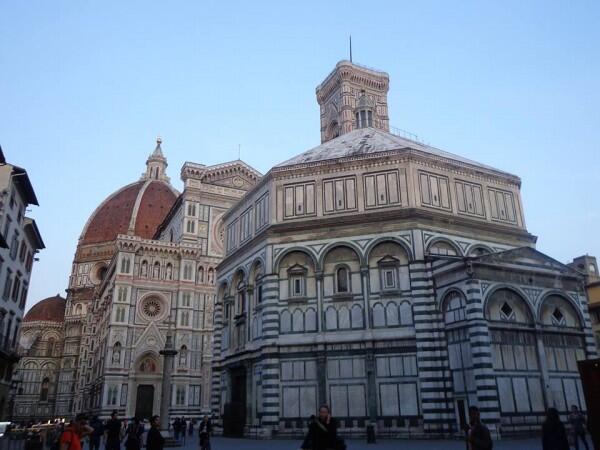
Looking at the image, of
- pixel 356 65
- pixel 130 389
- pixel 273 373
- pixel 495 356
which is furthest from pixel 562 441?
pixel 356 65

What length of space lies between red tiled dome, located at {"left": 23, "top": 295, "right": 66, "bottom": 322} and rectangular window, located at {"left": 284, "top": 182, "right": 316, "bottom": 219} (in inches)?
2738

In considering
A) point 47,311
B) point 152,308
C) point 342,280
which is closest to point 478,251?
point 342,280

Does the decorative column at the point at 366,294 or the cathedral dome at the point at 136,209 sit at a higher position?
the cathedral dome at the point at 136,209

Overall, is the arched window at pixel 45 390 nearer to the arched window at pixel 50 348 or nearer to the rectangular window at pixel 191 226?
the arched window at pixel 50 348

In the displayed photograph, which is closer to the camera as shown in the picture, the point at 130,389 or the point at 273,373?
the point at 273,373

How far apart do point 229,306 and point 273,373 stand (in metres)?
7.18

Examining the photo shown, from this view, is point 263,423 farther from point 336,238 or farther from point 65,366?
point 65,366

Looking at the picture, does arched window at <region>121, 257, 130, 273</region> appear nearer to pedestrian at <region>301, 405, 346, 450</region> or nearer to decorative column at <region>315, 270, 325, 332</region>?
decorative column at <region>315, 270, 325, 332</region>

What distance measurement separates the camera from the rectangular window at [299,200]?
27578 millimetres

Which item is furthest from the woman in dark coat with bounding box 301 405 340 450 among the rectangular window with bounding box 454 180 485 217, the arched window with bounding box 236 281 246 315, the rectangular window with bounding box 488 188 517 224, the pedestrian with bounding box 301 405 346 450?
the rectangular window with bounding box 488 188 517 224

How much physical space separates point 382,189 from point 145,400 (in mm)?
33574

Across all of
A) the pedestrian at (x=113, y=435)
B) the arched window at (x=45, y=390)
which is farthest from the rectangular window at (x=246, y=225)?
the arched window at (x=45, y=390)

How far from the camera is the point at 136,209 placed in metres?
90.2

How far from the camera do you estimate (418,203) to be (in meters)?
26.1
